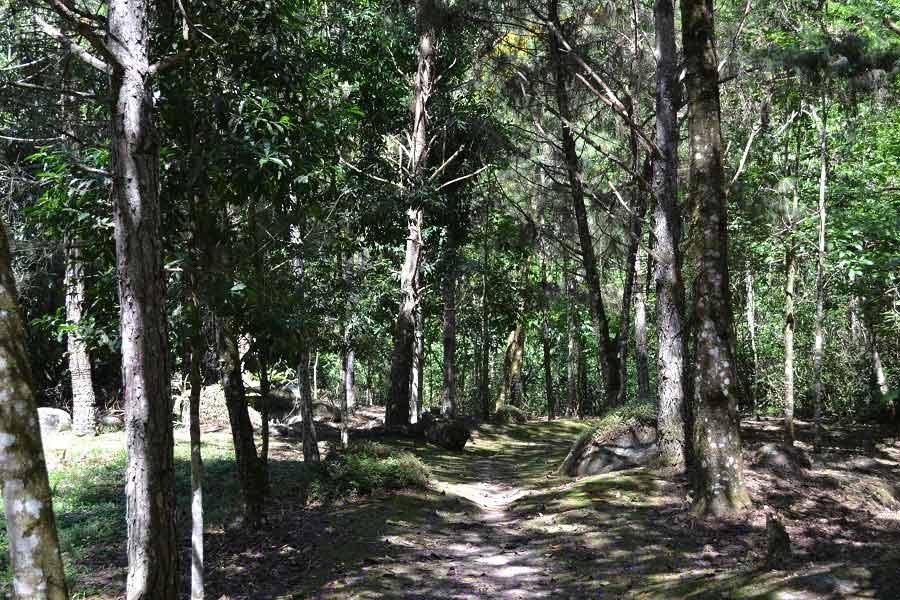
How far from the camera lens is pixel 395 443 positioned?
16.0 metres

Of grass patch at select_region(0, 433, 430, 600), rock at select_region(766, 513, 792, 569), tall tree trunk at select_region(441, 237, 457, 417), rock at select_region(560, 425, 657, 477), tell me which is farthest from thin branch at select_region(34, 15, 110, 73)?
tall tree trunk at select_region(441, 237, 457, 417)

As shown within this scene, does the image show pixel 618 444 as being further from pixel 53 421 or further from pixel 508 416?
pixel 53 421

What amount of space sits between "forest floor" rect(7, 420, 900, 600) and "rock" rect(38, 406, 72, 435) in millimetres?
5867

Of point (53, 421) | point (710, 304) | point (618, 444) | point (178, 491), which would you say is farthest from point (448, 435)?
point (53, 421)

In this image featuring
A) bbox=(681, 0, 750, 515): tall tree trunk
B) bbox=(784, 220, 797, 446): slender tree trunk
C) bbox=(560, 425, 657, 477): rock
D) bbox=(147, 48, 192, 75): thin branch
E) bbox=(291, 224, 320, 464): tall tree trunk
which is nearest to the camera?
bbox=(147, 48, 192, 75): thin branch

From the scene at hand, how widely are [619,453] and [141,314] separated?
820cm

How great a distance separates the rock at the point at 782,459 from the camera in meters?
9.45

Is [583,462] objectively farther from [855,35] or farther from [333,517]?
[855,35]

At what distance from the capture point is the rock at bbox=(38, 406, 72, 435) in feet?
56.6

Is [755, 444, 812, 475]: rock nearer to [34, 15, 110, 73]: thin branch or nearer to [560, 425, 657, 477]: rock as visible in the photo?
[560, 425, 657, 477]: rock

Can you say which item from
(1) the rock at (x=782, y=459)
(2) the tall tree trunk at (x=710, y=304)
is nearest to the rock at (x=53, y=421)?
(2) the tall tree trunk at (x=710, y=304)

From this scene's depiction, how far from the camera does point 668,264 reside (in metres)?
10.1

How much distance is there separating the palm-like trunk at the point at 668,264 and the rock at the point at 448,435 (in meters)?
7.20

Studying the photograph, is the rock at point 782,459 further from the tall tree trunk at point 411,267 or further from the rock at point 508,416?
the rock at point 508,416
